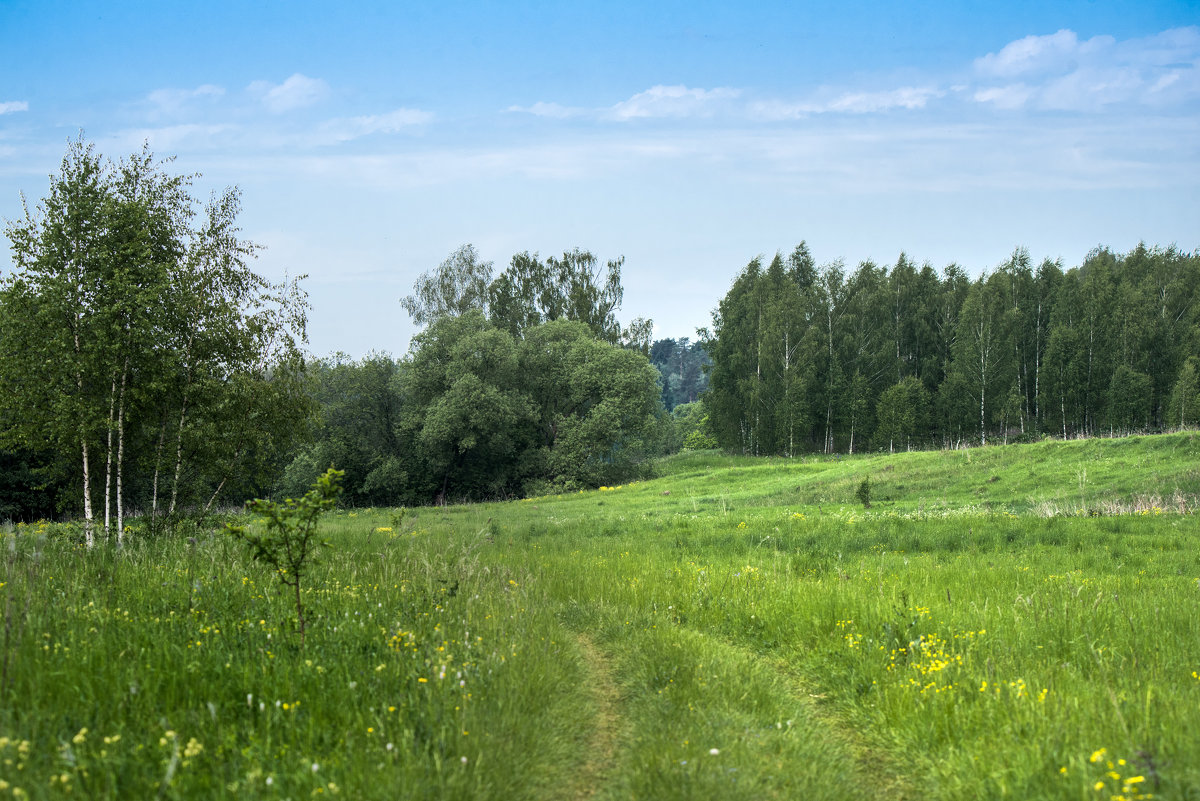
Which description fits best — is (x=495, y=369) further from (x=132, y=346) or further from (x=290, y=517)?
(x=290, y=517)

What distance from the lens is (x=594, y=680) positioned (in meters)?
6.18

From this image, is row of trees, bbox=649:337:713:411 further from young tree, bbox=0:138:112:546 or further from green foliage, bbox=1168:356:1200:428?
young tree, bbox=0:138:112:546

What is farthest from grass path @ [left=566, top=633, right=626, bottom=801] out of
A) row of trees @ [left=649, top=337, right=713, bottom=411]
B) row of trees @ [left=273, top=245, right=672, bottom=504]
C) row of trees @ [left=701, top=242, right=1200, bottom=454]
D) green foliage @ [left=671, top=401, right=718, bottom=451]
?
row of trees @ [left=649, top=337, right=713, bottom=411]

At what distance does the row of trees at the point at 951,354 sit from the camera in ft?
156

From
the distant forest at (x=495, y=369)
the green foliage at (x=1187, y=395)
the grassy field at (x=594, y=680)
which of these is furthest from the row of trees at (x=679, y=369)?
the grassy field at (x=594, y=680)

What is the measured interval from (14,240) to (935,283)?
64179 mm

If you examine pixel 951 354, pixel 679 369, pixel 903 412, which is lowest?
pixel 903 412

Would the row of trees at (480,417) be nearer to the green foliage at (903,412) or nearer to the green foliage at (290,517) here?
the green foliage at (903,412)

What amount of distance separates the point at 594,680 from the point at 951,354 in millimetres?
58324

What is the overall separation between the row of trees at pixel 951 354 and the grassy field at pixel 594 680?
44.5 meters

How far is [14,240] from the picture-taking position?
14.9 m

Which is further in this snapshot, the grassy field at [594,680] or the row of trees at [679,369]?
the row of trees at [679,369]

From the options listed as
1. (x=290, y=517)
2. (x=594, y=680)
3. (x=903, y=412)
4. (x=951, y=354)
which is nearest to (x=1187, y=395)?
(x=951, y=354)

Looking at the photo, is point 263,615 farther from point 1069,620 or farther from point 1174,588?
point 1174,588
